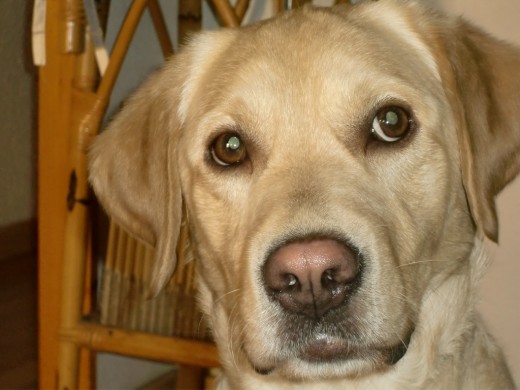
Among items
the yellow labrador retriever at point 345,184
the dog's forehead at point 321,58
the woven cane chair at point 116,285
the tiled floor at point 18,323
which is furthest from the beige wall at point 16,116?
the dog's forehead at point 321,58

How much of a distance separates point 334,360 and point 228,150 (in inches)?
23.1

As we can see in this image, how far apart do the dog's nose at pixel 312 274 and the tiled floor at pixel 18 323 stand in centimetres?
273

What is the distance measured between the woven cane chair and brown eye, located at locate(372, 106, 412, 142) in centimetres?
104

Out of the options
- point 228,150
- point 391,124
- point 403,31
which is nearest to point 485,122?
point 391,124

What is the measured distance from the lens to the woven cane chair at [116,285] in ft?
8.51

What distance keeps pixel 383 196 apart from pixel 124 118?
2.75 feet

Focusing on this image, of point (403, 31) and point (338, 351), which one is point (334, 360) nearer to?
point (338, 351)

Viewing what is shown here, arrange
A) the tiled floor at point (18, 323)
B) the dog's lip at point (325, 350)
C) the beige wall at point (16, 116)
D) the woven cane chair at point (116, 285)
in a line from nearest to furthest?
the dog's lip at point (325, 350), the woven cane chair at point (116, 285), the tiled floor at point (18, 323), the beige wall at point (16, 116)

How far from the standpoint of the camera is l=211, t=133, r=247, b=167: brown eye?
→ 1901 millimetres

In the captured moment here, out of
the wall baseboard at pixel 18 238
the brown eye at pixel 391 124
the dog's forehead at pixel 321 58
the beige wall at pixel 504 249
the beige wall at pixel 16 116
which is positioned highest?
the dog's forehead at pixel 321 58

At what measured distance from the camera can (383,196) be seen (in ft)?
5.79

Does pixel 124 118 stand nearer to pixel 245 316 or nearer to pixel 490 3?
pixel 245 316

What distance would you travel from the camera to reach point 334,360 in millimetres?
1663

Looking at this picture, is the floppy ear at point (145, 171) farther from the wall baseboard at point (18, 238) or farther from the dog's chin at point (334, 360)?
the wall baseboard at point (18, 238)
